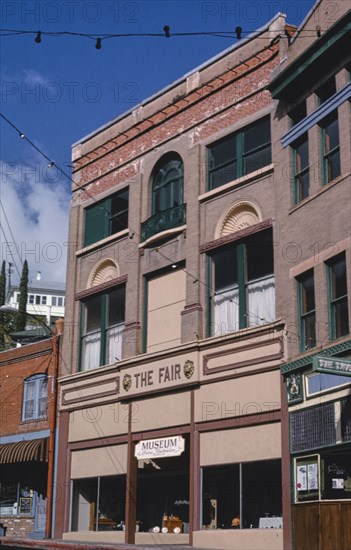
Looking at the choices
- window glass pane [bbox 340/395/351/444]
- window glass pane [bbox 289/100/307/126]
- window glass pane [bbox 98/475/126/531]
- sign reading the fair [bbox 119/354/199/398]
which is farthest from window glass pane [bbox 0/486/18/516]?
window glass pane [bbox 289/100/307/126]

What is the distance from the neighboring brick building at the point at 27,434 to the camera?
30875 millimetres

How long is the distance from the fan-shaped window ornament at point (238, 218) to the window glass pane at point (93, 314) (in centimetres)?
696

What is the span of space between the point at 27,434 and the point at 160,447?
8.41 meters

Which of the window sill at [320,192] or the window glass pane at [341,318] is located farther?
the window sill at [320,192]

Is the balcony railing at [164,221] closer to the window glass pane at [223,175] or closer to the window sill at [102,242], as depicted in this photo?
the window sill at [102,242]

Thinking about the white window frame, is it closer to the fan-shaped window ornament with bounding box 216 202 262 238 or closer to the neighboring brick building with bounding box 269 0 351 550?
the fan-shaped window ornament with bounding box 216 202 262 238

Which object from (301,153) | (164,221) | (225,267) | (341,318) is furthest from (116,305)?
(341,318)

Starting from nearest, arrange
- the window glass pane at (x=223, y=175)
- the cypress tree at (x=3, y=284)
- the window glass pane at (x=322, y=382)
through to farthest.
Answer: the window glass pane at (x=322, y=382) → the window glass pane at (x=223, y=175) → the cypress tree at (x=3, y=284)

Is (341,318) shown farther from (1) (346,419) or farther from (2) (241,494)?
(2) (241,494)

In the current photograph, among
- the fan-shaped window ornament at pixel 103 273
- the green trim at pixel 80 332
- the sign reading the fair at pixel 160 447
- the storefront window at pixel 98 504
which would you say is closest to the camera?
the sign reading the fair at pixel 160 447

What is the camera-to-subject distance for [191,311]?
85.1 ft

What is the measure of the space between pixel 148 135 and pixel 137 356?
8.10m

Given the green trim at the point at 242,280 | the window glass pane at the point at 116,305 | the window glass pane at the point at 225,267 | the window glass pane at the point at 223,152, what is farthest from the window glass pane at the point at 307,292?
the window glass pane at the point at 116,305

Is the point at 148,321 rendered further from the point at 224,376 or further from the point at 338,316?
the point at 338,316
